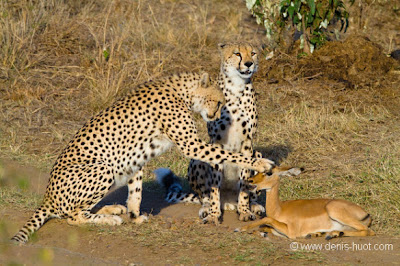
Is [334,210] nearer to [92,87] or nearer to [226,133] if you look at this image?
[226,133]

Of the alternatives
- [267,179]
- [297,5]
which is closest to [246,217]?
[267,179]

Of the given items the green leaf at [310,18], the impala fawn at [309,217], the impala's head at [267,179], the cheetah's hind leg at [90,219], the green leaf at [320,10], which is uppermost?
the green leaf at [320,10]

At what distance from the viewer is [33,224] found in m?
4.89

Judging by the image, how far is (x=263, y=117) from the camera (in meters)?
7.64

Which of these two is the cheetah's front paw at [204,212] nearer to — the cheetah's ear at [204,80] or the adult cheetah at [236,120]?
the adult cheetah at [236,120]

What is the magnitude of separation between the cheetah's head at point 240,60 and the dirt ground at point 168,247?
121 centimetres

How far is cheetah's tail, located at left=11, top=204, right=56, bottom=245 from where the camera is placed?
15.3 feet

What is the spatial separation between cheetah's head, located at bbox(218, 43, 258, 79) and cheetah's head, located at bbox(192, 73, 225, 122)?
0.26 meters

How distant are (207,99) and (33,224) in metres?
1.59

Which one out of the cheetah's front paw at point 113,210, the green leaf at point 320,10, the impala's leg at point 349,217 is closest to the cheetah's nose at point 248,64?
the impala's leg at point 349,217

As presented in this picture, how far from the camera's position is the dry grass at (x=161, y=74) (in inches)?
235

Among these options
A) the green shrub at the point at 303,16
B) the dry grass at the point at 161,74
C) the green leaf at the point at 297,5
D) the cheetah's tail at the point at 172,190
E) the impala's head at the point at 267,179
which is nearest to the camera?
the impala's head at the point at 267,179

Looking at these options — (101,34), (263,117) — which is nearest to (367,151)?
(263,117)

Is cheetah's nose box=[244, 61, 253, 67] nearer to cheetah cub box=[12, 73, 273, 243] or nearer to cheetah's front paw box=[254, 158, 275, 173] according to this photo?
cheetah cub box=[12, 73, 273, 243]
